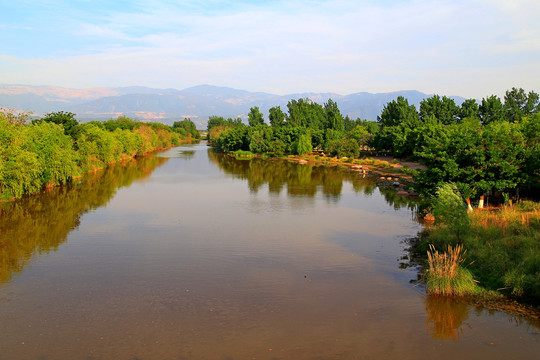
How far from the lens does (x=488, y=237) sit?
56.0 ft

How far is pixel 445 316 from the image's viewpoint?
40.5 feet

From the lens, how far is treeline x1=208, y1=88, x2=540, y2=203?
72.3ft

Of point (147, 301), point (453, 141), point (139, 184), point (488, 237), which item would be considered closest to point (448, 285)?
point (488, 237)

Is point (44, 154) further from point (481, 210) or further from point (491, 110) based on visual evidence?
point (491, 110)

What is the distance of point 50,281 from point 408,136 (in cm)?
5139

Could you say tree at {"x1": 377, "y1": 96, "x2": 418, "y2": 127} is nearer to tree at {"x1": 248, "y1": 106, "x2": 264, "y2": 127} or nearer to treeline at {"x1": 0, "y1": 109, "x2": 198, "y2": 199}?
tree at {"x1": 248, "y1": 106, "x2": 264, "y2": 127}

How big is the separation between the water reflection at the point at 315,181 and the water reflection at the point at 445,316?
16210 millimetres

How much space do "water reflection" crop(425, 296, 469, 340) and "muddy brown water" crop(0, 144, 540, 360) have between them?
52 mm

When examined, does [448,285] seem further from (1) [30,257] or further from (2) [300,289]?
(1) [30,257]

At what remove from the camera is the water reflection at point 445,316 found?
11.5m

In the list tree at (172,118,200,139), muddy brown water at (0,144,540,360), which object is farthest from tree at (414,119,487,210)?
tree at (172,118,200,139)

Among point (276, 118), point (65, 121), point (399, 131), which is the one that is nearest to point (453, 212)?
point (65, 121)

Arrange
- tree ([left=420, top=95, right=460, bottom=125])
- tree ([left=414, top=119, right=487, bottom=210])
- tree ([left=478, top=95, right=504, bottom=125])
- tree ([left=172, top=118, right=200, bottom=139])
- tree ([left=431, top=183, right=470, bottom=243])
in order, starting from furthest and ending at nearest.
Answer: tree ([left=172, top=118, right=200, bottom=139])
tree ([left=420, top=95, right=460, bottom=125])
tree ([left=478, top=95, right=504, bottom=125])
tree ([left=414, top=119, right=487, bottom=210])
tree ([left=431, top=183, right=470, bottom=243])

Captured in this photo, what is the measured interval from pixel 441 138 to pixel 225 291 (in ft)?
58.7
